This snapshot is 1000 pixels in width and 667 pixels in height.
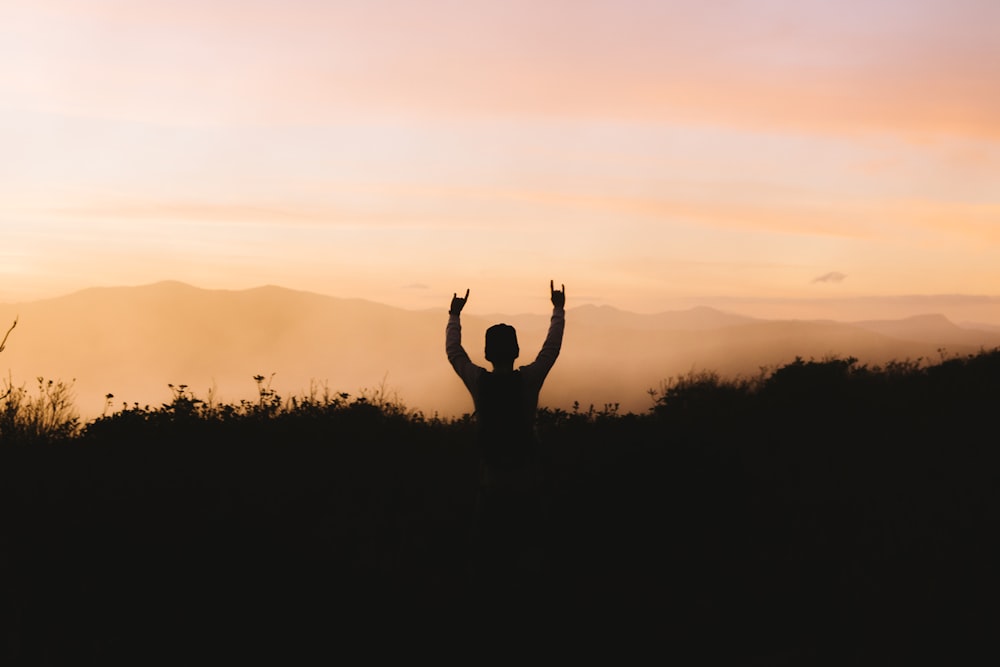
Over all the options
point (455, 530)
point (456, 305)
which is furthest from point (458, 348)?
point (455, 530)

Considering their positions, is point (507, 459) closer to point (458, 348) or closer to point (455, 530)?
point (458, 348)

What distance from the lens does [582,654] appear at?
701 centimetres

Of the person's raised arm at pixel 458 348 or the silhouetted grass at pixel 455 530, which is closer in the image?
the person's raised arm at pixel 458 348

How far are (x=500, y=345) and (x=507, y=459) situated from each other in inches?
30.9

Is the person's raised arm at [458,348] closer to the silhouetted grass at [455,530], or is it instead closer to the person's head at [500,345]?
Result: the person's head at [500,345]

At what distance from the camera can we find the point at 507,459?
21.3ft

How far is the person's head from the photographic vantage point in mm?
6531

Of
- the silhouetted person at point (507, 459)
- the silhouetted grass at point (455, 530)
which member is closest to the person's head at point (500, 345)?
the silhouetted person at point (507, 459)

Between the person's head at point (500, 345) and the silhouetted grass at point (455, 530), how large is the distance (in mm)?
1196

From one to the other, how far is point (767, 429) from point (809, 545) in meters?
6.50

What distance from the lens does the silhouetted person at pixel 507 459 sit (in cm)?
649

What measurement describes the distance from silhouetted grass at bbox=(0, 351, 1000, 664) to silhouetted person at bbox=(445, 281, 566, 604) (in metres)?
0.25

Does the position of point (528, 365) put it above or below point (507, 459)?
above

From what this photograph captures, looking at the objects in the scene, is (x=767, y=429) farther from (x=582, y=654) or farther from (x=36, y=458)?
(x=36, y=458)
